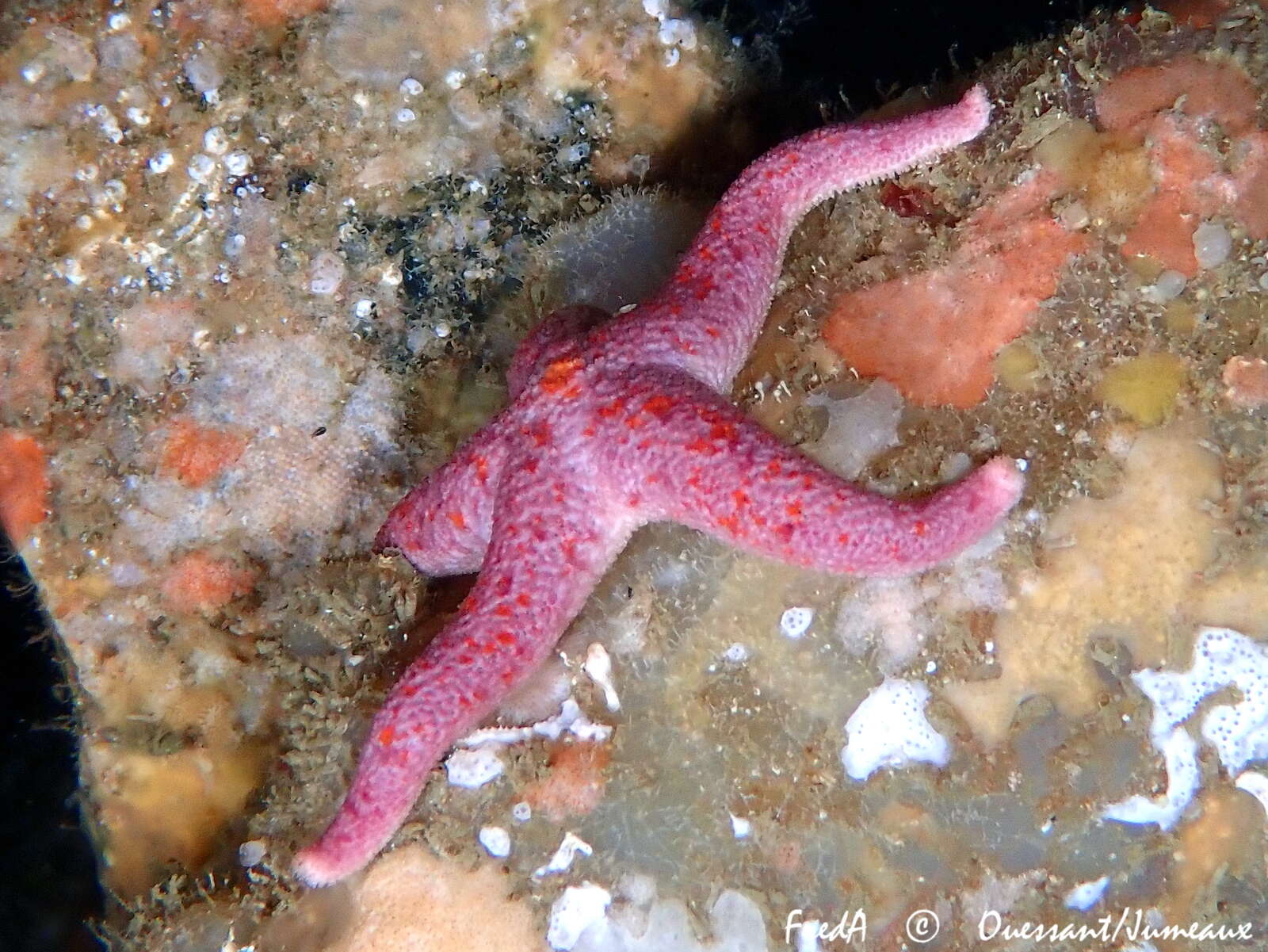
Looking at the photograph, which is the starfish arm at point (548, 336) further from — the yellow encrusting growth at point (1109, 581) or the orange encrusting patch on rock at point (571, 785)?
the yellow encrusting growth at point (1109, 581)

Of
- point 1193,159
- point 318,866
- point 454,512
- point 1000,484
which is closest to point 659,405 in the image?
point 454,512

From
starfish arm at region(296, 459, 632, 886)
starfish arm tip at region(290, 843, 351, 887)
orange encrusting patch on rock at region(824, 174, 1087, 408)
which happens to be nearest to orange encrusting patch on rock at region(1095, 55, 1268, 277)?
orange encrusting patch on rock at region(824, 174, 1087, 408)

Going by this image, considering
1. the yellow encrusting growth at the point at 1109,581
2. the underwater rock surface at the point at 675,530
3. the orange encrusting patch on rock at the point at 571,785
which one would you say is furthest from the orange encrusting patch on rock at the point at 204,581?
the yellow encrusting growth at the point at 1109,581

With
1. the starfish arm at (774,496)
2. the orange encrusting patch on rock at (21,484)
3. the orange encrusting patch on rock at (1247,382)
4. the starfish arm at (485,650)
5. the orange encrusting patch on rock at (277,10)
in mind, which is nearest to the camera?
the starfish arm at (774,496)

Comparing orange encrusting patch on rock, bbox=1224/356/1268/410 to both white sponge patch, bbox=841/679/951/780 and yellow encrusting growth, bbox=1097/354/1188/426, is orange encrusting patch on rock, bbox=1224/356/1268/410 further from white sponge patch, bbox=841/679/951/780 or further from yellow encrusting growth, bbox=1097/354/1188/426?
white sponge patch, bbox=841/679/951/780

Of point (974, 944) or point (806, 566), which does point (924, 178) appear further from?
point (974, 944)

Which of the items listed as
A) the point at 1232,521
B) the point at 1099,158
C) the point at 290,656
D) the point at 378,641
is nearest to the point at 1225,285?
the point at 1099,158
